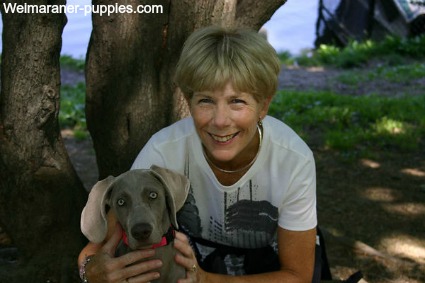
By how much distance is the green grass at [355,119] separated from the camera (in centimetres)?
654

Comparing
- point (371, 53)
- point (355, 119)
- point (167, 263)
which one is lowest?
point (355, 119)

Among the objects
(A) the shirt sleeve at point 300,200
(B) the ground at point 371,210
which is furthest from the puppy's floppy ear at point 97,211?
(B) the ground at point 371,210

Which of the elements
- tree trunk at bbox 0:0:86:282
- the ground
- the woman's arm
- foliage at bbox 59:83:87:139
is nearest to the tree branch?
tree trunk at bbox 0:0:86:282

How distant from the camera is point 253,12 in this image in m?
3.72

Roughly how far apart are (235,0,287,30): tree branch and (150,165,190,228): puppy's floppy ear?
142 centimetres

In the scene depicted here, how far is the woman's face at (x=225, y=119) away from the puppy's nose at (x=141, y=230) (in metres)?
0.57

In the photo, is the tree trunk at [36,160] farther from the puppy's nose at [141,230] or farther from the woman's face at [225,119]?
the puppy's nose at [141,230]

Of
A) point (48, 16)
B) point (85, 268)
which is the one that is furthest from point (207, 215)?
point (48, 16)

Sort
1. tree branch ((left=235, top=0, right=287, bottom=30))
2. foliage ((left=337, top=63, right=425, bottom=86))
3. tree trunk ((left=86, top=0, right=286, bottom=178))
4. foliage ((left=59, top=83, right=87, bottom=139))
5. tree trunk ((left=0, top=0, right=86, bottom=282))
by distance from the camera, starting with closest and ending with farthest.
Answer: tree trunk ((left=0, top=0, right=86, bottom=282)), tree trunk ((left=86, top=0, right=286, bottom=178)), tree branch ((left=235, top=0, right=287, bottom=30)), foliage ((left=59, top=83, right=87, bottom=139)), foliage ((left=337, top=63, right=425, bottom=86))

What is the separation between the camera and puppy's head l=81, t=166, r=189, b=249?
232 centimetres

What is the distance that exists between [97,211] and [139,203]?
0.25 metres

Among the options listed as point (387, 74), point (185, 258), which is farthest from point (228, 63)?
point (387, 74)

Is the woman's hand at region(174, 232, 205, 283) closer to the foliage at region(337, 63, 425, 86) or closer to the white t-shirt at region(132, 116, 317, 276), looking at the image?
the white t-shirt at region(132, 116, 317, 276)

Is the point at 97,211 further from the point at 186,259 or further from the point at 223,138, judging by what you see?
the point at 223,138
